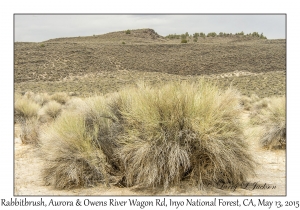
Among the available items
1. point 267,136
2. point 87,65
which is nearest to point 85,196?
point 267,136

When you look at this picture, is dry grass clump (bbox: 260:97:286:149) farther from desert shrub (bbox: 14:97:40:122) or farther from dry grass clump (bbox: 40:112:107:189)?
desert shrub (bbox: 14:97:40:122)

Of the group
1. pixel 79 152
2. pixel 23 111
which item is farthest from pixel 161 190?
pixel 23 111

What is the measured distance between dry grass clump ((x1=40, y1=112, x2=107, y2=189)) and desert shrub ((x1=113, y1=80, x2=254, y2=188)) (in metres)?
0.46

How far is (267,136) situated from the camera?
33.5 ft

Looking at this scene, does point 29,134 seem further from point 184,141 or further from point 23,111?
point 184,141

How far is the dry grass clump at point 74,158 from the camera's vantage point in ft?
20.2

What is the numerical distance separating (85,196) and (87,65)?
166 ft

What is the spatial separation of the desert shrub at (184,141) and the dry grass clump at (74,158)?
463mm

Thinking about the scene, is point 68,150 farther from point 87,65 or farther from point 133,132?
point 87,65

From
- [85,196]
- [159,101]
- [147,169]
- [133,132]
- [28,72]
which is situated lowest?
[85,196]

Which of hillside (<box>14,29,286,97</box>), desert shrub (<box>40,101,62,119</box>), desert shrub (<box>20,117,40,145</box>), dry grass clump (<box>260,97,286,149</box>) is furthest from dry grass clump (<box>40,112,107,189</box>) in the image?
hillside (<box>14,29,286,97</box>)

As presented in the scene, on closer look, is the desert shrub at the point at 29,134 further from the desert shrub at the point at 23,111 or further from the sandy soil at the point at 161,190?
the desert shrub at the point at 23,111

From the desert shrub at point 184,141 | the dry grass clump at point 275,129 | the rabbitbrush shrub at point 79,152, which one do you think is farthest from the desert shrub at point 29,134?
the dry grass clump at point 275,129

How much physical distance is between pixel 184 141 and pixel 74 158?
1.87 metres
